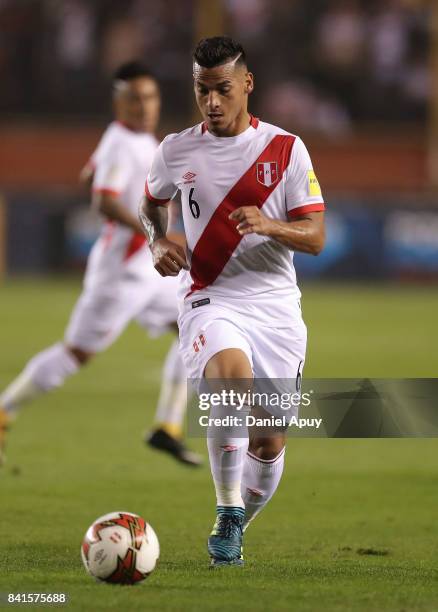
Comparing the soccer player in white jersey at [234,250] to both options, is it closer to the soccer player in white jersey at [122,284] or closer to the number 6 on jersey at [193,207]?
the number 6 on jersey at [193,207]

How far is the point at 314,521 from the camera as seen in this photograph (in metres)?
6.75

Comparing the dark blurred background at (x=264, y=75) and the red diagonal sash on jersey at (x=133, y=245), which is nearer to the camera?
the red diagonal sash on jersey at (x=133, y=245)

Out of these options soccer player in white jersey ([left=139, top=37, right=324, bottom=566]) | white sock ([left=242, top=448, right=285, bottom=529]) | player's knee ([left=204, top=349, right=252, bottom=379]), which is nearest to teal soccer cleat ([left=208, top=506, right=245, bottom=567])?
soccer player in white jersey ([left=139, top=37, right=324, bottom=566])

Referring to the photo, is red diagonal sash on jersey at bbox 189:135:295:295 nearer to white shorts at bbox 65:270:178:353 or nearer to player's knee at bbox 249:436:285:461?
player's knee at bbox 249:436:285:461

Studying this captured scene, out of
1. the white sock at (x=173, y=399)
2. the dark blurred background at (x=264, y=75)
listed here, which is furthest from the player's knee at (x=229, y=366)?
the dark blurred background at (x=264, y=75)

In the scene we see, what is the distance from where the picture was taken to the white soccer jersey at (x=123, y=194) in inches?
341

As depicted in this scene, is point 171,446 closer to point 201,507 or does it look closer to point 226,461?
point 201,507

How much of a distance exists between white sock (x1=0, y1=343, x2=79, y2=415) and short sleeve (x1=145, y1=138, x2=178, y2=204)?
9.38 feet

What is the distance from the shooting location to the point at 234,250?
549cm

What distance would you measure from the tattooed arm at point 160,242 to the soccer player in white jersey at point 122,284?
264 cm

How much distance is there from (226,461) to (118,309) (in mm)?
3432

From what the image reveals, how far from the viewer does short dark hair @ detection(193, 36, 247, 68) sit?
532 centimetres

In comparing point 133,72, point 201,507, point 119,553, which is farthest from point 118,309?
point 119,553

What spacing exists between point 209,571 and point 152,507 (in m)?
1.90
